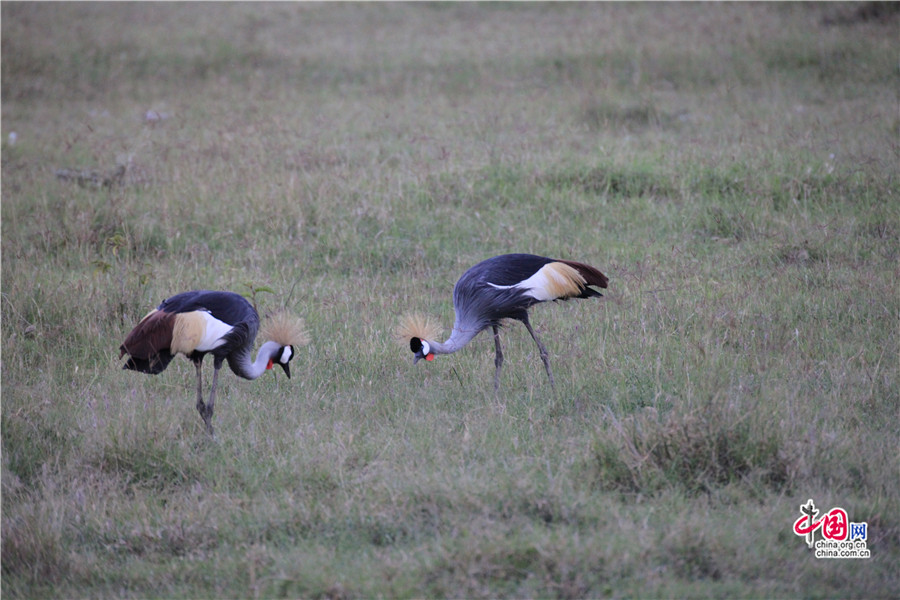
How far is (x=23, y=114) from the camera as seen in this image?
11.7 m

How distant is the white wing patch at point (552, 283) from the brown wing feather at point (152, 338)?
1.85 m

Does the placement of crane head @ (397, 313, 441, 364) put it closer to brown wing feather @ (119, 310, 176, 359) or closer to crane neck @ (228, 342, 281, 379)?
crane neck @ (228, 342, 281, 379)

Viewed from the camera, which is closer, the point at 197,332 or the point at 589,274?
the point at 197,332

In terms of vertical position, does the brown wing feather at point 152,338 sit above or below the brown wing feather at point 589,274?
below

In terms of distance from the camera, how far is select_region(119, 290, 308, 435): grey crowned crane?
4297 mm

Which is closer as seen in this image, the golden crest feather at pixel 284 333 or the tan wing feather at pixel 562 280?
the golden crest feather at pixel 284 333

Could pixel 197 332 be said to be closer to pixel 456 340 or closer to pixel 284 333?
pixel 284 333

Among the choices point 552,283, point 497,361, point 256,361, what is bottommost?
point 497,361

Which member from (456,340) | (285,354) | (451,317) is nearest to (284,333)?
(285,354)

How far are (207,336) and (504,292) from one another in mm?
1739

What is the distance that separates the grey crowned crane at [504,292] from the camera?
4902 mm

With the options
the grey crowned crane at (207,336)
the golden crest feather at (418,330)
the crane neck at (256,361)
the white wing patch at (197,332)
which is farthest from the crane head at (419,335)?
the white wing patch at (197,332)

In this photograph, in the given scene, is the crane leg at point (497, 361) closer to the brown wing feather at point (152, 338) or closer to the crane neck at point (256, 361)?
the crane neck at point (256, 361)

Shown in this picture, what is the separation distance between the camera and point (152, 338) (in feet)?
14.2
